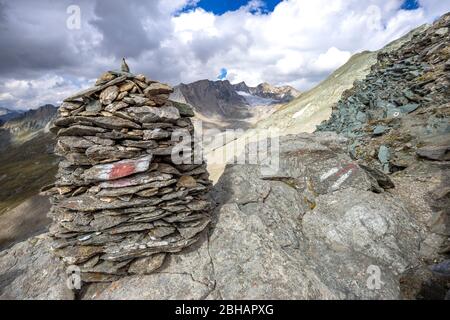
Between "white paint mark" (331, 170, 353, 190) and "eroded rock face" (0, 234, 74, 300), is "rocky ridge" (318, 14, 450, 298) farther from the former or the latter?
"eroded rock face" (0, 234, 74, 300)

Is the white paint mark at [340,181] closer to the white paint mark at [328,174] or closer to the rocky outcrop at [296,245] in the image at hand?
the rocky outcrop at [296,245]

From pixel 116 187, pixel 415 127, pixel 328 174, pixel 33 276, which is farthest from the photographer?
pixel 415 127

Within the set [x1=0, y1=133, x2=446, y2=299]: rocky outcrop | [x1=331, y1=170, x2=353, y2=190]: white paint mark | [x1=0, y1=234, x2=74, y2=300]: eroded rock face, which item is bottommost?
[x1=0, y1=234, x2=74, y2=300]: eroded rock face

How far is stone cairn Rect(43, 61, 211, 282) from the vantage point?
8688 mm

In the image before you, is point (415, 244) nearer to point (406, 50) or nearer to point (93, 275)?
point (93, 275)

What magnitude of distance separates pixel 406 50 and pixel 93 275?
34385 mm

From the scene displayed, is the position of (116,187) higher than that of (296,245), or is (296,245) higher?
(116,187)

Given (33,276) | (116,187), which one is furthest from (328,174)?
(33,276)

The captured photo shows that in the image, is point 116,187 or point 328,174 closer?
point 116,187

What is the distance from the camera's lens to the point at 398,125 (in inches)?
733

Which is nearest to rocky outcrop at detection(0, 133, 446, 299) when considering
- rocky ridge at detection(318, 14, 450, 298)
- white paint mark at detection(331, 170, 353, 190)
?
white paint mark at detection(331, 170, 353, 190)

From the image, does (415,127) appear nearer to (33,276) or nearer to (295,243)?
(295,243)

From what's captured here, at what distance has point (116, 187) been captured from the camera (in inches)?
344

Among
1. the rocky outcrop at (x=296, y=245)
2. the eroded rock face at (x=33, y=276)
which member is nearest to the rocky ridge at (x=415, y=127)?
the rocky outcrop at (x=296, y=245)
